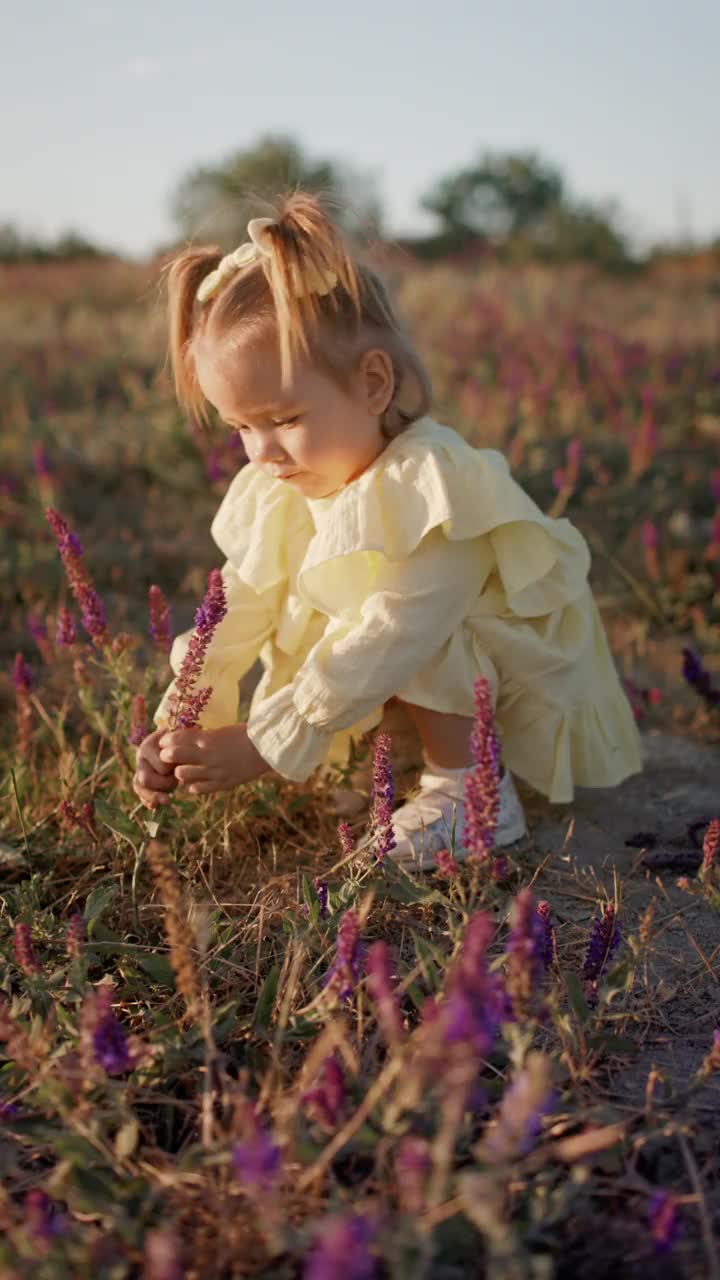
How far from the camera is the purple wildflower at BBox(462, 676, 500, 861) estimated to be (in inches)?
60.9

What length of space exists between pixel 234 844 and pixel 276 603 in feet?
1.94

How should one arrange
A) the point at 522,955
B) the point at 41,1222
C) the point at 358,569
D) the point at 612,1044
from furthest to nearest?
the point at 358,569 < the point at 612,1044 < the point at 522,955 < the point at 41,1222

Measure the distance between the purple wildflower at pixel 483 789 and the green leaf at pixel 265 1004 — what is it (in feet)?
1.47

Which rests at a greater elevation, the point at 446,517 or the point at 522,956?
the point at 446,517

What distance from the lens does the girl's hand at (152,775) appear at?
2.18 metres

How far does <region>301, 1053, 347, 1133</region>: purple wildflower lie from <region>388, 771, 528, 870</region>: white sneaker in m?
0.87

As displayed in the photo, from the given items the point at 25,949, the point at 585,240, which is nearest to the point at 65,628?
the point at 25,949

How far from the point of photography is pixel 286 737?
7.04 ft

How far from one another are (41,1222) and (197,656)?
1011 mm

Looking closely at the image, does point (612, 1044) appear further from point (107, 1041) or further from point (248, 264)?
point (248, 264)

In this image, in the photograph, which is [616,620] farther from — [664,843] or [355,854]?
[355,854]

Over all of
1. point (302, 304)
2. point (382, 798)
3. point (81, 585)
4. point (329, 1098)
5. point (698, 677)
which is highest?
point (302, 304)

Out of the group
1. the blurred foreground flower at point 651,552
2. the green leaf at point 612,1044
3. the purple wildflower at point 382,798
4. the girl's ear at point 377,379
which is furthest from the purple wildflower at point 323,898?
the blurred foreground flower at point 651,552

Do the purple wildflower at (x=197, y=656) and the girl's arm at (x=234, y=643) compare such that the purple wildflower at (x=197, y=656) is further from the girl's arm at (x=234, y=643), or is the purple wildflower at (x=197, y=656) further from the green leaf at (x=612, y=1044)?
the green leaf at (x=612, y=1044)
